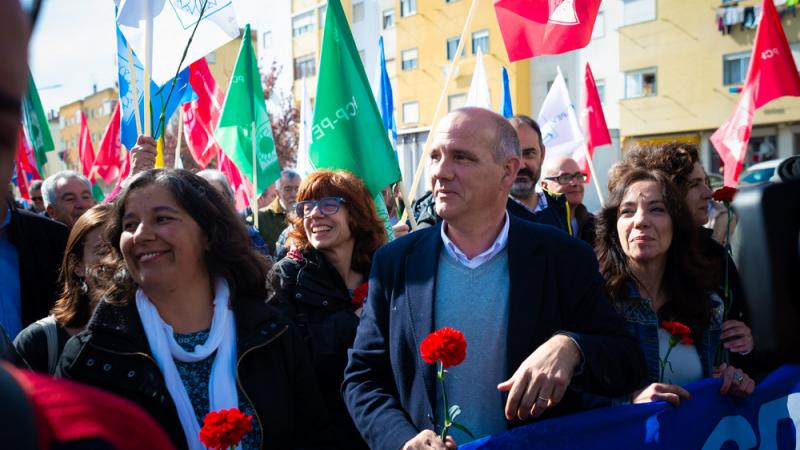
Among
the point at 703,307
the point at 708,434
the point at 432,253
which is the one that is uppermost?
the point at 432,253

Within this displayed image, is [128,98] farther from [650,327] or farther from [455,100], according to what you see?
[455,100]

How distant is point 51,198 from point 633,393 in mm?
5312

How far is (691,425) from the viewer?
113 inches

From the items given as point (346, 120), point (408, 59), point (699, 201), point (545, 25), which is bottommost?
point (699, 201)

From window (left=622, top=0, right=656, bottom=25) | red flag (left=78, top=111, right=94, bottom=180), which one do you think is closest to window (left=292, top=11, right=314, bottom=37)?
window (left=622, top=0, right=656, bottom=25)

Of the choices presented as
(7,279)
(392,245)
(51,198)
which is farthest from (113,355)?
(51,198)

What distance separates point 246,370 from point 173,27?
3.24 meters

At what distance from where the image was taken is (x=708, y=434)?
2.92 meters

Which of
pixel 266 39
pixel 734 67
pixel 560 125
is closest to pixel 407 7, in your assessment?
pixel 266 39

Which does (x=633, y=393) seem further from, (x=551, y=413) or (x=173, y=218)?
(x=173, y=218)

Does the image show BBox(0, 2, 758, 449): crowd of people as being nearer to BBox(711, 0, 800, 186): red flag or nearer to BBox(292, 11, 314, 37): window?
BBox(711, 0, 800, 186): red flag

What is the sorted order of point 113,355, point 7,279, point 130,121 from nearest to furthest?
point 113,355 < point 7,279 < point 130,121

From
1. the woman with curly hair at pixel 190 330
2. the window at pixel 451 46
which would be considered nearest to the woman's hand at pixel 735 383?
the woman with curly hair at pixel 190 330

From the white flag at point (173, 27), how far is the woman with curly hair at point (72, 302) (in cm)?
162
